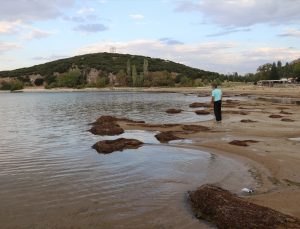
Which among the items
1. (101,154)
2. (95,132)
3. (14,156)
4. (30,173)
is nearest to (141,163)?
(101,154)

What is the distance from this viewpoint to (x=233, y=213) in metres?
6.82

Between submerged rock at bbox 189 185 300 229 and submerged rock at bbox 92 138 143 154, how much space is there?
270 inches

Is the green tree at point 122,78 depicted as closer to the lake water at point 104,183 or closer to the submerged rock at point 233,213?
the lake water at point 104,183

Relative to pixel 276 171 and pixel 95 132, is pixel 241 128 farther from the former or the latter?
pixel 276 171

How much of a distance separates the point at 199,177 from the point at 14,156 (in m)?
7.23

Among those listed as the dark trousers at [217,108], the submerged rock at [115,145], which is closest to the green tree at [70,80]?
the dark trousers at [217,108]

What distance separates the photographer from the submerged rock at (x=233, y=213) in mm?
6465

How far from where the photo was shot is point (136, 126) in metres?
22.8

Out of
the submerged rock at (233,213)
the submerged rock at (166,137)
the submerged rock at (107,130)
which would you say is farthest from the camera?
the submerged rock at (107,130)

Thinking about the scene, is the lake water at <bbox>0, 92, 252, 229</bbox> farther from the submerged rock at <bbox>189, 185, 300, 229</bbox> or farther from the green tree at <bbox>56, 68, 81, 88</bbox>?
the green tree at <bbox>56, 68, 81, 88</bbox>

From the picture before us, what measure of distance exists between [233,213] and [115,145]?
8.41 m

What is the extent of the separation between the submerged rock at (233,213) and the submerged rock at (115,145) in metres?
6.85

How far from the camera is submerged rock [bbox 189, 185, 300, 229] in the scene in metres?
6.46

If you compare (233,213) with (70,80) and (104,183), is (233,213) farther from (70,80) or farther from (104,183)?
(70,80)
